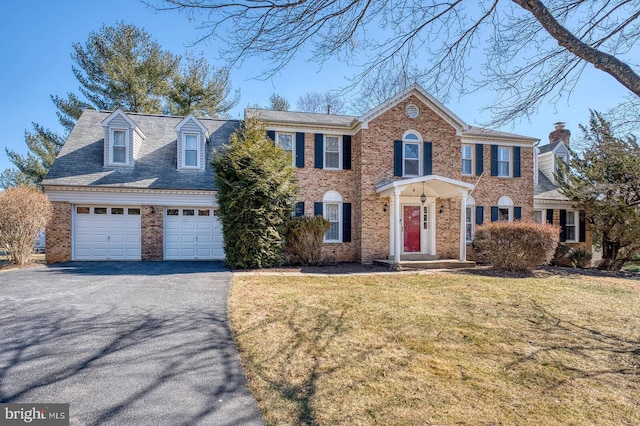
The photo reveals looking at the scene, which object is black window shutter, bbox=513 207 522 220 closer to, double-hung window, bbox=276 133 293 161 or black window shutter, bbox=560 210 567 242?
black window shutter, bbox=560 210 567 242

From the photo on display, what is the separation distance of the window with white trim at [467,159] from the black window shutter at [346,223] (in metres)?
5.97

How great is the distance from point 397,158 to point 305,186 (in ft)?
13.1

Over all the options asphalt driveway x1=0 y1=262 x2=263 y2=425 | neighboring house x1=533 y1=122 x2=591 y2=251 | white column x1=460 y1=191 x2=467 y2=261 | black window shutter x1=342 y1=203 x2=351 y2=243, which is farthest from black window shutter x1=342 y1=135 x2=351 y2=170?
neighboring house x1=533 y1=122 x2=591 y2=251

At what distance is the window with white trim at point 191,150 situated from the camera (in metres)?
14.7

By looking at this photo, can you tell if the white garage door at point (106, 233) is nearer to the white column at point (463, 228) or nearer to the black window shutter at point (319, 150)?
the black window shutter at point (319, 150)

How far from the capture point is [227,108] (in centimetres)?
2539

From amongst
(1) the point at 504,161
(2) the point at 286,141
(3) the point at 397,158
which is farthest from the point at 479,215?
(2) the point at 286,141

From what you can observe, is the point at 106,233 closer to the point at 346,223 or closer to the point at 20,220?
the point at 20,220

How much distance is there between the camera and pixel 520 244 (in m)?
11.3

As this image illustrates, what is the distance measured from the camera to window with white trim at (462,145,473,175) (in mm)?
15621

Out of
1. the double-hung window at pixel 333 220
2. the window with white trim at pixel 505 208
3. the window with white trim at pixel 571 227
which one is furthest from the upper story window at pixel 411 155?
the window with white trim at pixel 571 227

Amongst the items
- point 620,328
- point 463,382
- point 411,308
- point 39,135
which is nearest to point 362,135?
point 411,308

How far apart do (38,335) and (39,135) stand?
25629 millimetres

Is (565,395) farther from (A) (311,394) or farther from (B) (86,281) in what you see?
(B) (86,281)
